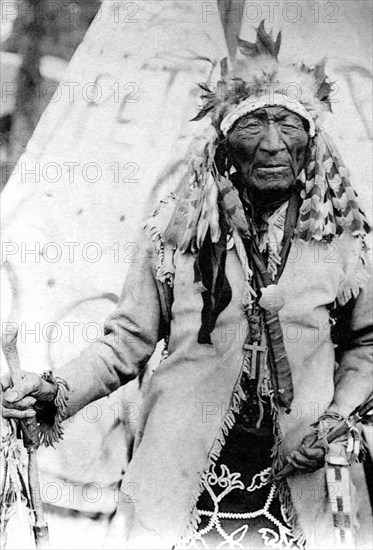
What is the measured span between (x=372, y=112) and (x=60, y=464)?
2083mm

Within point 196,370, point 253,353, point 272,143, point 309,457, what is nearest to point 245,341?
point 253,353

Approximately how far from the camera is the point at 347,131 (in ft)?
15.3

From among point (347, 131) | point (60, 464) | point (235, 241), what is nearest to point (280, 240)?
point (235, 241)

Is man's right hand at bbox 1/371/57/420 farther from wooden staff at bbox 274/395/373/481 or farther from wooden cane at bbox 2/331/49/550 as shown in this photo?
wooden staff at bbox 274/395/373/481

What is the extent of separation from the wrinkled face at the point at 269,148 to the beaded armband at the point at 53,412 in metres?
1.19

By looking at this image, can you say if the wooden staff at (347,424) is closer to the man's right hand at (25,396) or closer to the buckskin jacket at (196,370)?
the buckskin jacket at (196,370)

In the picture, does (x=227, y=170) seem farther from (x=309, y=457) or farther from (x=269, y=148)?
(x=309, y=457)

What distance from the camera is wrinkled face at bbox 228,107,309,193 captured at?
454cm

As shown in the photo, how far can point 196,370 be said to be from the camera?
14.9 feet

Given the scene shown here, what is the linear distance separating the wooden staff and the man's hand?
31 mm

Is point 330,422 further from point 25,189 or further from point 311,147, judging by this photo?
point 25,189

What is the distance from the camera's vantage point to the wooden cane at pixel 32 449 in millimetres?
4422

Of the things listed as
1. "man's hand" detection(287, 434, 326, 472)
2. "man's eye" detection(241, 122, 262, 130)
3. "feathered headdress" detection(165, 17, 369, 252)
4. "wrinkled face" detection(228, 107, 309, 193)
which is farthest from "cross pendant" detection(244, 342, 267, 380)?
"man's eye" detection(241, 122, 262, 130)

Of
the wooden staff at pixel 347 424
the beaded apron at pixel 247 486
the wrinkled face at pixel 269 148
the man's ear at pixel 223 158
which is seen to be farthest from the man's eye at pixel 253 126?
the wooden staff at pixel 347 424
